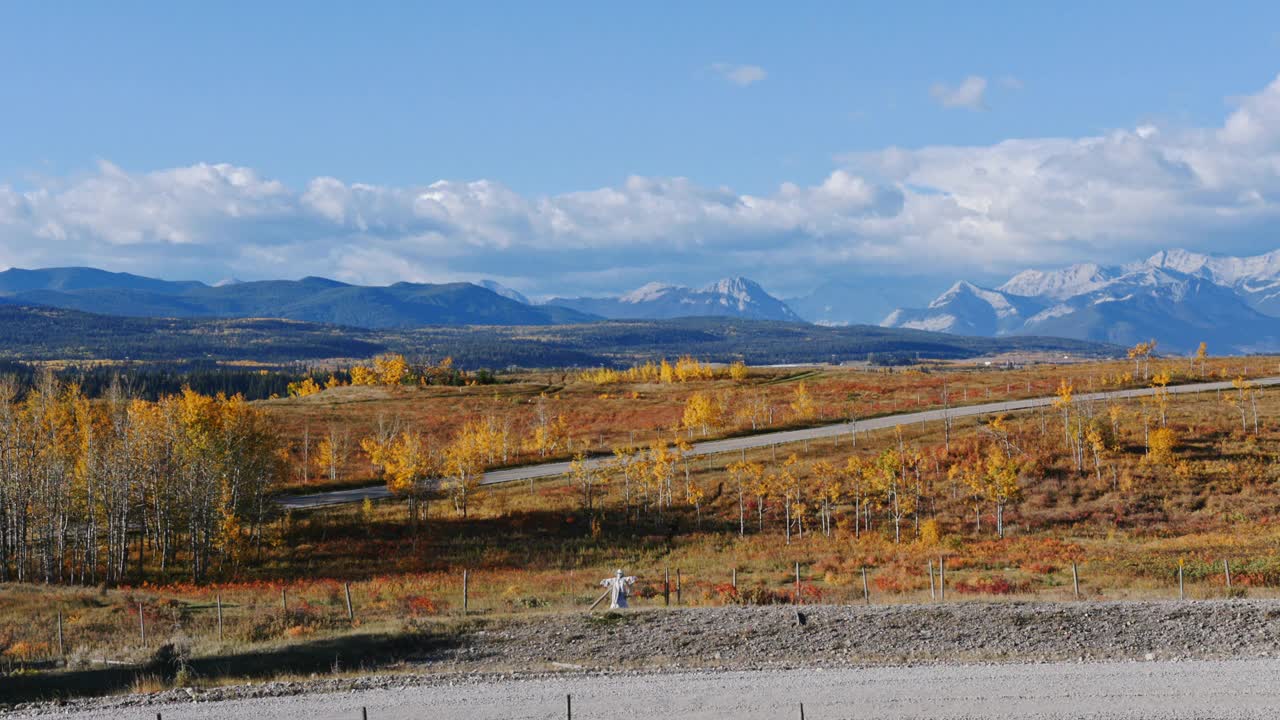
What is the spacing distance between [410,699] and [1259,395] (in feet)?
306

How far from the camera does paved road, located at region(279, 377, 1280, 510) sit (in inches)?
3071

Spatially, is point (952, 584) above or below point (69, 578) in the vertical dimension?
above

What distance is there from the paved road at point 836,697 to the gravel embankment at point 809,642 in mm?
429

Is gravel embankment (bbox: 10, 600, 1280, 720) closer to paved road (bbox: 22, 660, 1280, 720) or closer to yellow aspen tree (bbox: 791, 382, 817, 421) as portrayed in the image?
paved road (bbox: 22, 660, 1280, 720)

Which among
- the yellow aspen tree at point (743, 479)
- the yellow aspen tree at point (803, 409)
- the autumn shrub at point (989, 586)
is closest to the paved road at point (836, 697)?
the autumn shrub at point (989, 586)

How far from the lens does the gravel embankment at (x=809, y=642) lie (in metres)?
24.8

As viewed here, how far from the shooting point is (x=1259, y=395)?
87.8 metres

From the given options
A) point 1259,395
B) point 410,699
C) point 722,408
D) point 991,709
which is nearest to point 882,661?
point 991,709

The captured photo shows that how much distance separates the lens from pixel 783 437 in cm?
8850

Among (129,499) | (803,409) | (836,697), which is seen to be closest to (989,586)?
(836,697)

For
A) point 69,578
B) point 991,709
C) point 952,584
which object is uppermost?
point 991,709

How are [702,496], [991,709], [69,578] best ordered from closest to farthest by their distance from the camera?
[991,709], [69,578], [702,496]

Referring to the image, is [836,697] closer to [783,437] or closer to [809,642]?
[809,642]

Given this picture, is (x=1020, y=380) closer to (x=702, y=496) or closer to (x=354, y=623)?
(x=702, y=496)
